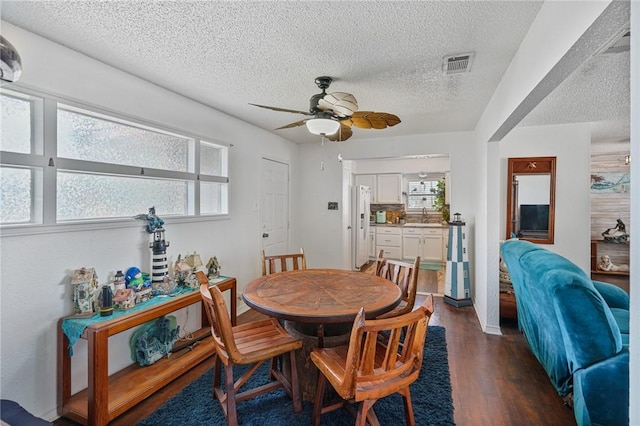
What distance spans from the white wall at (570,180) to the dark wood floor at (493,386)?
1.64 meters

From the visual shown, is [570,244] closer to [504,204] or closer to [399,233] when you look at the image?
[504,204]

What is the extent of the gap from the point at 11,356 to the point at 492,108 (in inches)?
161

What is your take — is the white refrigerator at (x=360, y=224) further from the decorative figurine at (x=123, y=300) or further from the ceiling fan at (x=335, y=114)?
the decorative figurine at (x=123, y=300)

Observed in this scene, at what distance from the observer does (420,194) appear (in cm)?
735

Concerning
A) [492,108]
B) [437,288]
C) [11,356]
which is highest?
[492,108]

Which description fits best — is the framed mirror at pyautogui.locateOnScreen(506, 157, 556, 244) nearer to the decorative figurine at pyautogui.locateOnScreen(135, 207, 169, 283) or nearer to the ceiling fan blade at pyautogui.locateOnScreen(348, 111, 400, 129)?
the ceiling fan blade at pyautogui.locateOnScreen(348, 111, 400, 129)

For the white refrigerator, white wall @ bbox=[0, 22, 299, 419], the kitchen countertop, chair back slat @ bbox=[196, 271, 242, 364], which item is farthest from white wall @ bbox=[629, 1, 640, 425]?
the kitchen countertop

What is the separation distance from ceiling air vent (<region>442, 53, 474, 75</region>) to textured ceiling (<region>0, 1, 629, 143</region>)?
0.06m

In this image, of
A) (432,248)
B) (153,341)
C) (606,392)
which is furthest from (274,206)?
(432,248)

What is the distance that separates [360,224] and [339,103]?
395cm

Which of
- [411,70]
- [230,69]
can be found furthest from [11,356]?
[411,70]

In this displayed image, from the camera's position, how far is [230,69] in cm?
236

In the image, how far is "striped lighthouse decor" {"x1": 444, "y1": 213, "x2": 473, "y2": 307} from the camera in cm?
396

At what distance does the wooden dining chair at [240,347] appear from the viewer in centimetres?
167
